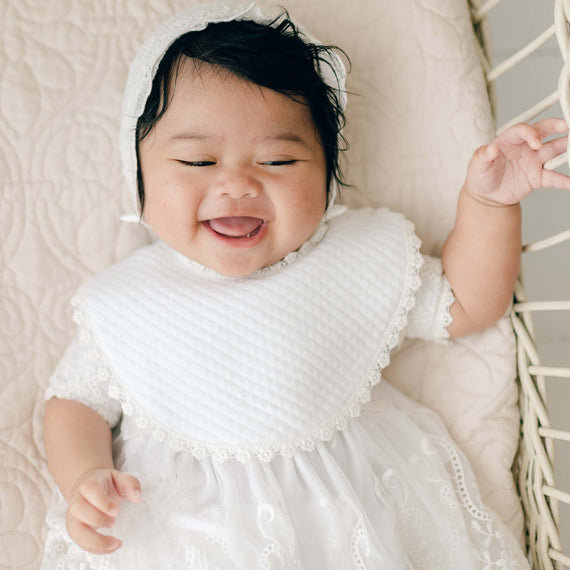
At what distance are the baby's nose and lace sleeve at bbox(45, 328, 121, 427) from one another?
30 centimetres

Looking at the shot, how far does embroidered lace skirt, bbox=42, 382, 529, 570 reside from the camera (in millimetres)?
813

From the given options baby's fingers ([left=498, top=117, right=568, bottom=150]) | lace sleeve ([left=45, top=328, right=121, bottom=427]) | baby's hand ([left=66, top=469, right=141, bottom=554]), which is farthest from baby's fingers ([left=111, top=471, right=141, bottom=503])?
baby's fingers ([left=498, top=117, right=568, bottom=150])

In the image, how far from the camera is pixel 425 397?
3.45 ft

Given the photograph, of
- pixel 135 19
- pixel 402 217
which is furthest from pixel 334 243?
pixel 135 19

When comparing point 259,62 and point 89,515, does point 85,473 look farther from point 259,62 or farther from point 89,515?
point 259,62

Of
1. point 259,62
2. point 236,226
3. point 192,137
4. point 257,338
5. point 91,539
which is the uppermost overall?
point 259,62

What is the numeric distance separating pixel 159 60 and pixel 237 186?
0.22 meters

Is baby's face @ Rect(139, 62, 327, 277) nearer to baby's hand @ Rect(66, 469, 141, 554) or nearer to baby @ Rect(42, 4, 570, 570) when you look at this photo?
baby @ Rect(42, 4, 570, 570)

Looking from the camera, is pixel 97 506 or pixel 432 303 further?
pixel 432 303

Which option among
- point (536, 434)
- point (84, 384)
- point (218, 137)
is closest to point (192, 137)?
point (218, 137)

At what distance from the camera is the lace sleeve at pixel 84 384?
95 centimetres

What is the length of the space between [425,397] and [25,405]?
0.64 m

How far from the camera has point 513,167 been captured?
2.85 ft

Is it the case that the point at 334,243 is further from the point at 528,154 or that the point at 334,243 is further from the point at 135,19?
the point at 135,19
